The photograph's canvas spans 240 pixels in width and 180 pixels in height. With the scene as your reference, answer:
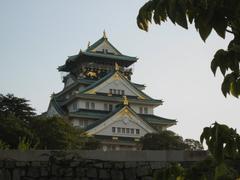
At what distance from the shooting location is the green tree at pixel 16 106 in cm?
2794

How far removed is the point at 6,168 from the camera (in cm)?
735

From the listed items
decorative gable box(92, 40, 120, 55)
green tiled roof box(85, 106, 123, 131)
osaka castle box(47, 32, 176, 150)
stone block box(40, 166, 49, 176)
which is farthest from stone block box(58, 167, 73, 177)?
decorative gable box(92, 40, 120, 55)

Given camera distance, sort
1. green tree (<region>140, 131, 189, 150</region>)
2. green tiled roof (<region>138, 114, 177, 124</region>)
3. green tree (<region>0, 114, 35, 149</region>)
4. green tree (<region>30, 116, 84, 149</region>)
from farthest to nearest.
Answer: green tiled roof (<region>138, 114, 177, 124</region>) < green tree (<region>140, 131, 189, 150</region>) < green tree (<region>30, 116, 84, 149</region>) < green tree (<region>0, 114, 35, 149</region>)

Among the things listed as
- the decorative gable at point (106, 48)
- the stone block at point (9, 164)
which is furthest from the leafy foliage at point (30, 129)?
the decorative gable at point (106, 48)

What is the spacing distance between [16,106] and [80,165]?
21323 millimetres

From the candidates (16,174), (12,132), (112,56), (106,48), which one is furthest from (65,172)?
(106,48)

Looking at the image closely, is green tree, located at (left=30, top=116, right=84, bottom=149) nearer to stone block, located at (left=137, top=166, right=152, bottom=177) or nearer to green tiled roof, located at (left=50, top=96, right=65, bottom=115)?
green tiled roof, located at (left=50, top=96, right=65, bottom=115)

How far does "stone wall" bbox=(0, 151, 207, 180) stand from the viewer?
7.36 meters

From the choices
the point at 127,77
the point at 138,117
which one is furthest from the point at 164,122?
the point at 127,77

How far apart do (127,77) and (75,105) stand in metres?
7.26

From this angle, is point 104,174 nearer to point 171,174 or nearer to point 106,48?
point 171,174

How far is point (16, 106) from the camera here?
28156 millimetres

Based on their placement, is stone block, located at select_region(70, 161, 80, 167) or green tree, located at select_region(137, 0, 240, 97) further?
stone block, located at select_region(70, 161, 80, 167)

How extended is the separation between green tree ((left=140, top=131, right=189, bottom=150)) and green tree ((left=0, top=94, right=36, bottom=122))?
8932 millimetres
